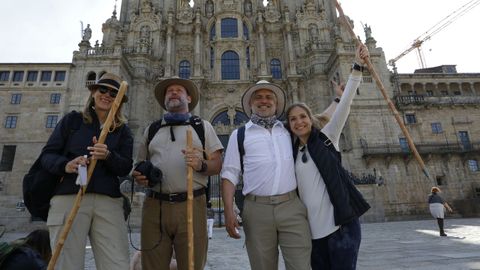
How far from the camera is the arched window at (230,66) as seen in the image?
108 ft

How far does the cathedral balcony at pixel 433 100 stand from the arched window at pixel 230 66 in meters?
16.4

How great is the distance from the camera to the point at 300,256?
2.92 meters

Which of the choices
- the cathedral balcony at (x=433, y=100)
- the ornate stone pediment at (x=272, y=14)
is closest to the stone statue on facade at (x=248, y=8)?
the ornate stone pediment at (x=272, y=14)

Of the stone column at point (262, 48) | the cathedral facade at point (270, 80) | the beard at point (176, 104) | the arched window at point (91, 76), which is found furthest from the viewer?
the stone column at point (262, 48)

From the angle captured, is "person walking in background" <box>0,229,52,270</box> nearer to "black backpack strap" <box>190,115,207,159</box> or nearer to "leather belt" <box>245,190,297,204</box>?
"black backpack strap" <box>190,115,207,159</box>

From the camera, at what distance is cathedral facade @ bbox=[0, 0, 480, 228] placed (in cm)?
2434

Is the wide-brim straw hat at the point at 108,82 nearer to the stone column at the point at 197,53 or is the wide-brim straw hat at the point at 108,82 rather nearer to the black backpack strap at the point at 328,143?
the black backpack strap at the point at 328,143

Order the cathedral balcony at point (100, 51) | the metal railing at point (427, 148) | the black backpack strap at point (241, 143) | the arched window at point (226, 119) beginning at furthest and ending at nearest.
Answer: the arched window at point (226, 119)
the cathedral balcony at point (100, 51)
the metal railing at point (427, 148)
the black backpack strap at point (241, 143)

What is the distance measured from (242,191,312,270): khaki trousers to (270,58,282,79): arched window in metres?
Result: 31.2

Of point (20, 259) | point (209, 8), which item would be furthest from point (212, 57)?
point (20, 259)

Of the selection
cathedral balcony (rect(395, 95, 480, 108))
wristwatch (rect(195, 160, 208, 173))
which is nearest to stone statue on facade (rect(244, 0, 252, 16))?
cathedral balcony (rect(395, 95, 480, 108))

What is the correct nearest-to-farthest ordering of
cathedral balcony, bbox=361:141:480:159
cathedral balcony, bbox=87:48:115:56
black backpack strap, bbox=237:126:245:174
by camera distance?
1. black backpack strap, bbox=237:126:245:174
2. cathedral balcony, bbox=361:141:480:159
3. cathedral balcony, bbox=87:48:115:56

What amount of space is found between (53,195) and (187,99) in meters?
1.82

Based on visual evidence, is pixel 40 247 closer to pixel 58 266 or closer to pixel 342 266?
pixel 58 266
